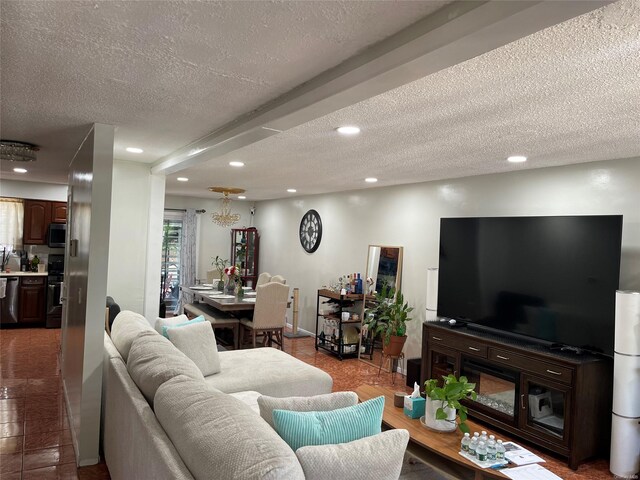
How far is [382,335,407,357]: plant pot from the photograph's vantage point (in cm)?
518

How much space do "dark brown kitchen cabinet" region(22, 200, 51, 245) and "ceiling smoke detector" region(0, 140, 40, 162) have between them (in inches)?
151

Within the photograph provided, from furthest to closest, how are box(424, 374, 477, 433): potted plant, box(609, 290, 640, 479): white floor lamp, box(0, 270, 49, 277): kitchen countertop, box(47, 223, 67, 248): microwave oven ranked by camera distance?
box(47, 223, 67, 248): microwave oven, box(0, 270, 49, 277): kitchen countertop, box(609, 290, 640, 479): white floor lamp, box(424, 374, 477, 433): potted plant

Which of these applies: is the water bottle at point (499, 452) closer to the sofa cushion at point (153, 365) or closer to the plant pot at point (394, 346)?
Answer: the sofa cushion at point (153, 365)

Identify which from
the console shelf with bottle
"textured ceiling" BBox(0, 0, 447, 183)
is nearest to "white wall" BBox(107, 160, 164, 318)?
"textured ceiling" BBox(0, 0, 447, 183)

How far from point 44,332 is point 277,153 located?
211 inches

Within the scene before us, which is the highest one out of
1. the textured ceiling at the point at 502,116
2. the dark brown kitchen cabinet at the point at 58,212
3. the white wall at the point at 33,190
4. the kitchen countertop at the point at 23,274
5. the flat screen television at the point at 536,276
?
the textured ceiling at the point at 502,116

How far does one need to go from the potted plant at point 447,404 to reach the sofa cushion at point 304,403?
86 cm

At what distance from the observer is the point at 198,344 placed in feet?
11.6

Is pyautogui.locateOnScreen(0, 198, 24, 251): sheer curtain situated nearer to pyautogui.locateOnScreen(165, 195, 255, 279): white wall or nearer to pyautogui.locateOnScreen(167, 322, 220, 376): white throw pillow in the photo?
pyautogui.locateOnScreen(165, 195, 255, 279): white wall

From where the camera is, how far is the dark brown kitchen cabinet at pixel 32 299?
23.2ft

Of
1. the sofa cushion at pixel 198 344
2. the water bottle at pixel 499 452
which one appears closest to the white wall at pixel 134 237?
the sofa cushion at pixel 198 344

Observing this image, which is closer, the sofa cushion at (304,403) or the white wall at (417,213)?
the sofa cushion at (304,403)

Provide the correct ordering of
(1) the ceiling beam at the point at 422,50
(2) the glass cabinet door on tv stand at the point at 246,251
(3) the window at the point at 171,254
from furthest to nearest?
(2) the glass cabinet door on tv stand at the point at 246,251, (3) the window at the point at 171,254, (1) the ceiling beam at the point at 422,50

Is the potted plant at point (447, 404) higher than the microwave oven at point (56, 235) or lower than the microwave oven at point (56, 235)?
lower
